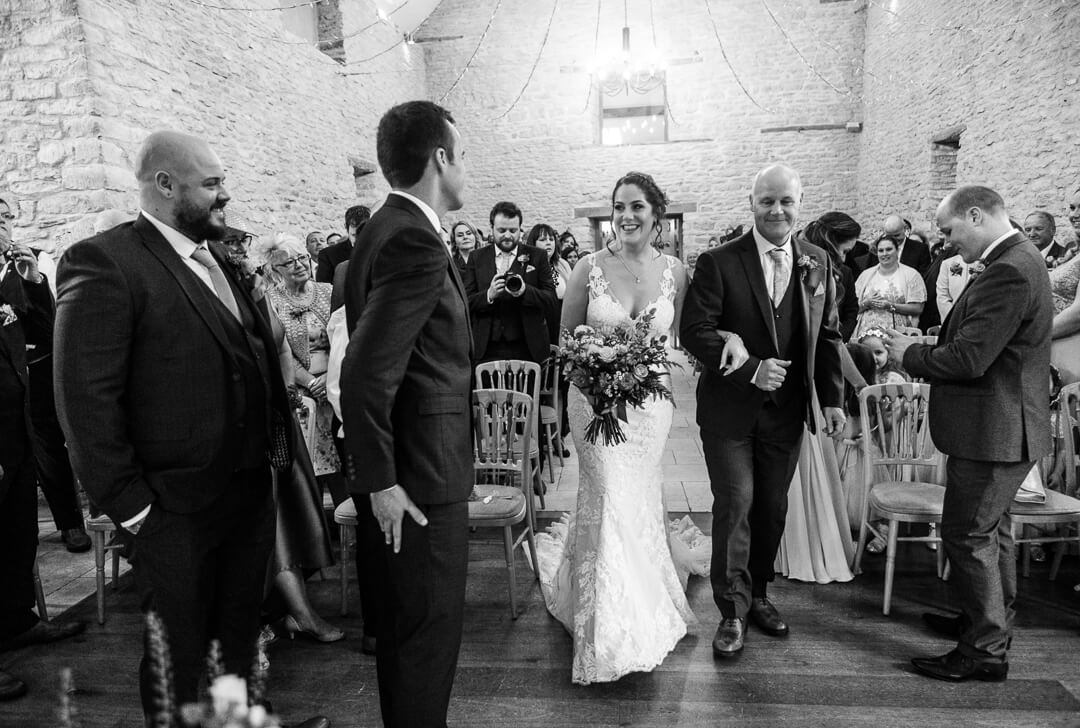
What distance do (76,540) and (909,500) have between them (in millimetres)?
4744

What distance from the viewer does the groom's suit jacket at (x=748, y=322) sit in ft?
8.77

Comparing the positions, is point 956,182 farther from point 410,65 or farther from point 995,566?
point 410,65

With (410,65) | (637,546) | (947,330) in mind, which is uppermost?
(410,65)

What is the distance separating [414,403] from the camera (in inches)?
65.9

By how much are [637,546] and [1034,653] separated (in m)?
1.64

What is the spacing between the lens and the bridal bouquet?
104 inches

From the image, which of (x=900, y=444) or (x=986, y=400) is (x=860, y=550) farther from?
(x=986, y=400)

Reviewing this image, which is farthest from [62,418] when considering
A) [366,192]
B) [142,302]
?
[366,192]

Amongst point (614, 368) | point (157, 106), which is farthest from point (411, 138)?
point (157, 106)

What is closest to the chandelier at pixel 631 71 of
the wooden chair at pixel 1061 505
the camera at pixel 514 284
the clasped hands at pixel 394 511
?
the camera at pixel 514 284

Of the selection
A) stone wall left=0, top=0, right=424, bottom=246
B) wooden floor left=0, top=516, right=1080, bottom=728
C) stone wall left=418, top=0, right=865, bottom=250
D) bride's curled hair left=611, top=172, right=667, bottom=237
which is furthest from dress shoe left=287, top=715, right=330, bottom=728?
stone wall left=418, top=0, right=865, bottom=250

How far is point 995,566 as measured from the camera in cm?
253

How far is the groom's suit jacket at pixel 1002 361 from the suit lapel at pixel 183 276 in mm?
2411

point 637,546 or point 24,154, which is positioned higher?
point 24,154
